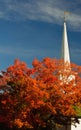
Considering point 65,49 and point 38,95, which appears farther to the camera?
point 65,49

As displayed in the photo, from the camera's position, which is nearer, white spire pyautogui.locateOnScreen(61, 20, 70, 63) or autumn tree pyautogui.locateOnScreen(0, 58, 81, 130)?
autumn tree pyautogui.locateOnScreen(0, 58, 81, 130)

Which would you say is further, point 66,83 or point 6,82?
point 6,82

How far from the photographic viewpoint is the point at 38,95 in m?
42.2

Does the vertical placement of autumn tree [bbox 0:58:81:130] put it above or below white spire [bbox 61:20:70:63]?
below

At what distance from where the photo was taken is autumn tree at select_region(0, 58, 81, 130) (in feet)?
139

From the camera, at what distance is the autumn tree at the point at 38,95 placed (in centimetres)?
4225

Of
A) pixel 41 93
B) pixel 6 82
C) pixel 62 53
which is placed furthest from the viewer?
pixel 62 53

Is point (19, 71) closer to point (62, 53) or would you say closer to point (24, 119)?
point (24, 119)

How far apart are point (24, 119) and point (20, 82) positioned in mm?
4038

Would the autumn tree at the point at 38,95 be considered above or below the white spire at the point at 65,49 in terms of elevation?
below

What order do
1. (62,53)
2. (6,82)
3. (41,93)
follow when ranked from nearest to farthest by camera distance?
1. (41,93)
2. (6,82)
3. (62,53)

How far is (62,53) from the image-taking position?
6875 centimetres

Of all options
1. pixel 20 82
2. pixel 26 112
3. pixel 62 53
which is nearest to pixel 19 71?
pixel 20 82

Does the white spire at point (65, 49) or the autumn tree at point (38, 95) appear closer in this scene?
the autumn tree at point (38, 95)
